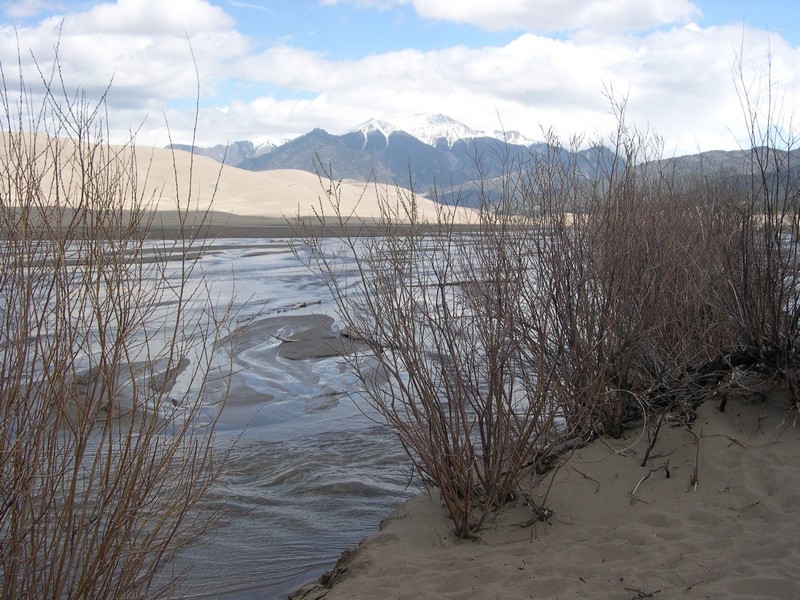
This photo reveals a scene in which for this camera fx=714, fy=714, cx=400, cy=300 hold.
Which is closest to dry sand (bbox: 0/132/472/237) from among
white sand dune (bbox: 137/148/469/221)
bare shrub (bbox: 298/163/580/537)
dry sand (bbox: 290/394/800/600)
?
white sand dune (bbox: 137/148/469/221)

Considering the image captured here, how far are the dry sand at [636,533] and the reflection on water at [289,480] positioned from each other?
508 millimetres

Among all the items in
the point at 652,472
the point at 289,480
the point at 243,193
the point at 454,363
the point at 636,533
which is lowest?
the point at 289,480

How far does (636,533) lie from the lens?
4.43m

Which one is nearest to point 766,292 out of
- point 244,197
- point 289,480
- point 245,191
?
point 289,480

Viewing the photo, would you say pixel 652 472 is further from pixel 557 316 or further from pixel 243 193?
pixel 243 193

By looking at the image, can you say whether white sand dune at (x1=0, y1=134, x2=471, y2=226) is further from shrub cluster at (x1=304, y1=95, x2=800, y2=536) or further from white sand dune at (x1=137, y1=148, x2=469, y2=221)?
shrub cluster at (x1=304, y1=95, x2=800, y2=536)

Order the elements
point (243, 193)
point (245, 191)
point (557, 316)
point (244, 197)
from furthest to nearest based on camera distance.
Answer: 1. point (245, 191)
2. point (243, 193)
3. point (244, 197)
4. point (557, 316)

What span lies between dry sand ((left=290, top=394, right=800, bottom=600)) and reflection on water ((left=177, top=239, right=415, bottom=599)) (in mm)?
508

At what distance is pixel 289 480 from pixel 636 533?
10.4 feet

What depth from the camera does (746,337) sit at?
554cm

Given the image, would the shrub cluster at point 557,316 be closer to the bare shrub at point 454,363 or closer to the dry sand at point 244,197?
the bare shrub at point 454,363

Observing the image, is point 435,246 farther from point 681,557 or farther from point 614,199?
point 681,557

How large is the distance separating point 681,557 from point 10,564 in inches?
135

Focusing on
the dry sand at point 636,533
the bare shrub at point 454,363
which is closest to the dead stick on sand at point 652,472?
the dry sand at point 636,533
